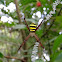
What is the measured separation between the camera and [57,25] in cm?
85

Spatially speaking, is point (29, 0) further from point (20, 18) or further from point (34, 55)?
point (34, 55)

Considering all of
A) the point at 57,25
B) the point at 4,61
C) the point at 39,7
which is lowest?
the point at 4,61

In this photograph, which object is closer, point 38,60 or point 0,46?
point 38,60

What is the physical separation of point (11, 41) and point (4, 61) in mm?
201

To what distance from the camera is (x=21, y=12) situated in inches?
23.9

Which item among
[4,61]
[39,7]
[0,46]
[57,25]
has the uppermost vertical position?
[39,7]

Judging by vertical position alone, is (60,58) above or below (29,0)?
below

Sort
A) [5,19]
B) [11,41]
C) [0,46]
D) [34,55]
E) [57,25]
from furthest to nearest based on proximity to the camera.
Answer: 1. [0,46]
2. [57,25]
3. [11,41]
4. [5,19]
5. [34,55]

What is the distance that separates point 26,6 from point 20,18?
0.06 m

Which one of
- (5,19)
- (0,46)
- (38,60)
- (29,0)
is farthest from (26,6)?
(0,46)

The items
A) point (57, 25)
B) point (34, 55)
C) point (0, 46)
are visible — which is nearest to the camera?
point (34, 55)

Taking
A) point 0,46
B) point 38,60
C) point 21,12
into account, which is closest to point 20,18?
point 21,12

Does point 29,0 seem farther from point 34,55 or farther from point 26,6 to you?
point 34,55

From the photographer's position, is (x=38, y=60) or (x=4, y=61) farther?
(x=4, y=61)
